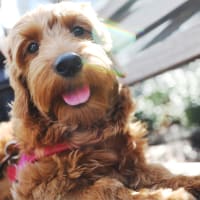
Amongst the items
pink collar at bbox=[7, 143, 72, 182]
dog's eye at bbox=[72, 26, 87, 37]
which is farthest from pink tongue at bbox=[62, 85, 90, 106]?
dog's eye at bbox=[72, 26, 87, 37]

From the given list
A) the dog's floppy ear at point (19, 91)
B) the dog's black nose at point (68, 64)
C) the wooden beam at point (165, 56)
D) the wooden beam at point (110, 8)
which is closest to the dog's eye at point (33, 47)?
the dog's floppy ear at point (19, 91)

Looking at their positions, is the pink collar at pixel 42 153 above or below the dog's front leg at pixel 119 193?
above

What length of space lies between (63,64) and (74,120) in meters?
0.46

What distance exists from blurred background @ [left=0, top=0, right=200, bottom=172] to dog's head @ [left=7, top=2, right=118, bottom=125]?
352mm

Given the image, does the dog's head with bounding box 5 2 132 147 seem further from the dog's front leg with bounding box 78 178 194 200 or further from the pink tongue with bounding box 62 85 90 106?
the dog's front leg with bounding box 78 178 194 200

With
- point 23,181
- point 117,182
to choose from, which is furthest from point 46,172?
point 117,182

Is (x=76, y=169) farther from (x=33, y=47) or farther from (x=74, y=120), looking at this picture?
(x=33, y=47)

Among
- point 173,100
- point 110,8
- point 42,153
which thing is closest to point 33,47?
point 42,153

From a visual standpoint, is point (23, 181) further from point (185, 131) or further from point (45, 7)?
point (185, 131)

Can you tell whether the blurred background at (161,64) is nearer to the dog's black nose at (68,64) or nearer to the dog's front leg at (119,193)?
the dog's black nose at (68,64)

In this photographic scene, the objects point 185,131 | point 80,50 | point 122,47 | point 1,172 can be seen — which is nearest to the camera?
point 80,50

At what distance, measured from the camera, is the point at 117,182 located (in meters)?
3.48

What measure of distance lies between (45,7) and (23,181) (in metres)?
1.08

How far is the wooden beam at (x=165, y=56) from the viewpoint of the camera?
178 inches
